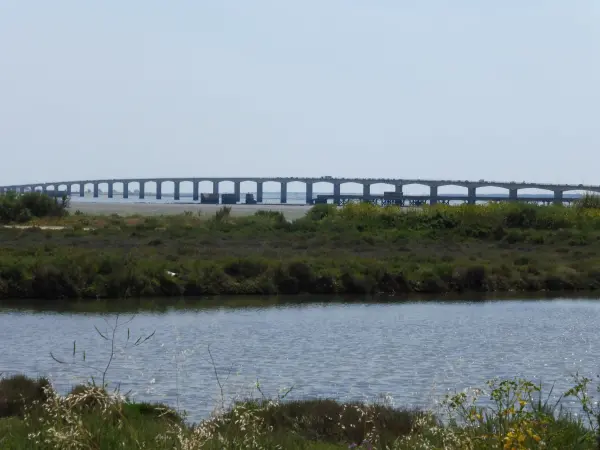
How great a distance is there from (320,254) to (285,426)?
95.5 feet

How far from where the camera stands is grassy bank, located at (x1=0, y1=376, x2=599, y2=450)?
806 cm

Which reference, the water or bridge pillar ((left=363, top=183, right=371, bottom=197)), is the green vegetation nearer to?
the water

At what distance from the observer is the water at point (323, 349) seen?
15.7m

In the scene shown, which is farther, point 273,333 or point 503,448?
point 273,333

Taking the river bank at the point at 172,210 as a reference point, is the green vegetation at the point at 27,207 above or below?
above

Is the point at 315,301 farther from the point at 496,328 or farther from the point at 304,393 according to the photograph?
the point at 304,393

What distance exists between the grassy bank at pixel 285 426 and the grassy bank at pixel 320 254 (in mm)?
18051

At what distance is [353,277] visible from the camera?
33.9 m

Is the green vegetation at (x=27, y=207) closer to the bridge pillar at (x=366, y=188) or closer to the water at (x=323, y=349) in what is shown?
the water at (x=323, y=349)

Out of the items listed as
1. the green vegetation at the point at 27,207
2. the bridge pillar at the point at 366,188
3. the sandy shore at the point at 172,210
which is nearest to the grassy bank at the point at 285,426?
the green vegetation at the point at 27,207

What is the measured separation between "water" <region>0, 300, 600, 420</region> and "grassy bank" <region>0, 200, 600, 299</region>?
3.79 metres

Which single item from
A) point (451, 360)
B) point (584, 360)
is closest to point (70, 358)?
point (451, 360)

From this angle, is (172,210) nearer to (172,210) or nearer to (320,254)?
(172,210)

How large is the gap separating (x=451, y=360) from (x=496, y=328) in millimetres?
5822
